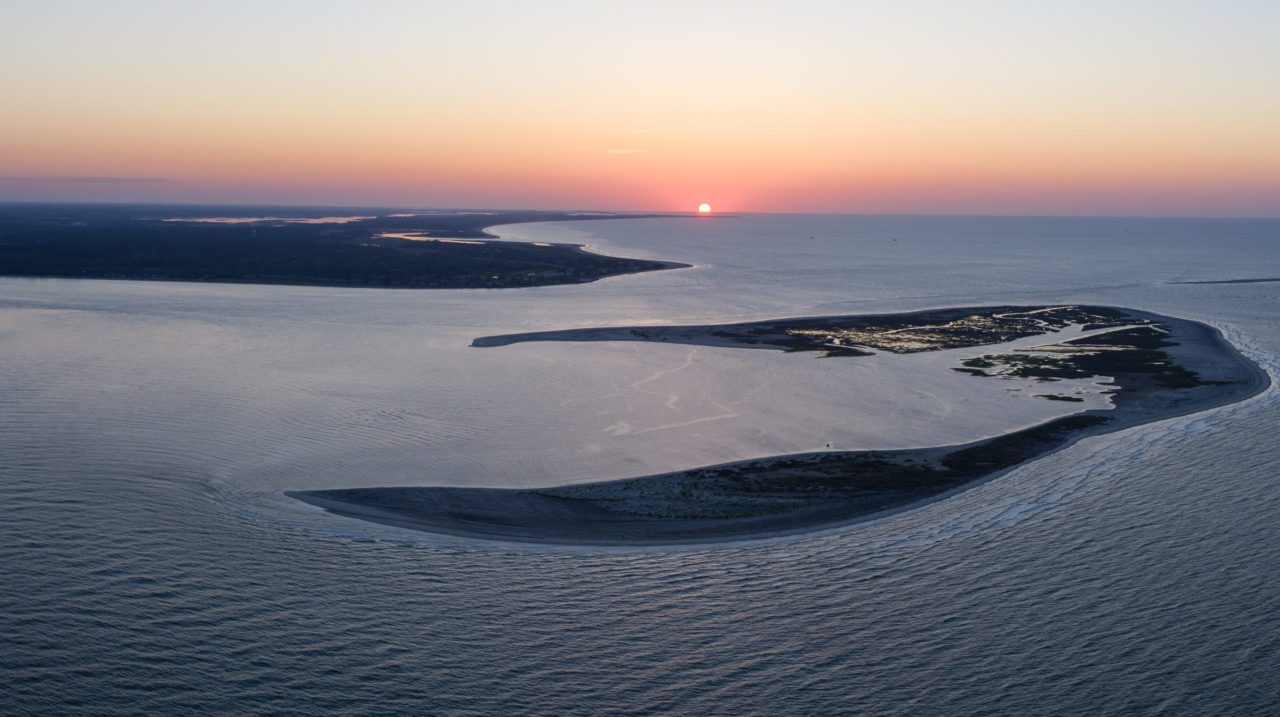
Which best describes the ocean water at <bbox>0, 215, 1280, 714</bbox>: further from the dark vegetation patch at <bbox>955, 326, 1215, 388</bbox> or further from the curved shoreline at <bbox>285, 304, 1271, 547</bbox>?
the dark vegetation patch at <bbox>955, 326, 1215, 388</bbox>

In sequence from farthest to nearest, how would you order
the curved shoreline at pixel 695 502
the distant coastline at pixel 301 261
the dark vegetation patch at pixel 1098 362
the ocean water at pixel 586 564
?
1. the distant coastline at pixel 301 261
2. the dark vegetation patch at pixel 1098 362
3. the curved shoreline at pixel 695 502
4. the ocean water at pixel 586 564

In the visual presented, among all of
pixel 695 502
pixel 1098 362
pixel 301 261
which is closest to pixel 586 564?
pixel 695 502

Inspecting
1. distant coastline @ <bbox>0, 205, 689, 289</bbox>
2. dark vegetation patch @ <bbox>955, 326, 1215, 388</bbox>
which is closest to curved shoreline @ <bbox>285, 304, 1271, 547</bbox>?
dark vegetation patch @ <bbox>955, 326, 1215, 388</bbox>

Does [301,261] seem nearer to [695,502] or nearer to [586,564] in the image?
[695,502]

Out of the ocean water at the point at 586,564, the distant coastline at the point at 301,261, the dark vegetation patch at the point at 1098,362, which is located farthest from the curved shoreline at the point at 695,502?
the distant coastline at the point at 301,261

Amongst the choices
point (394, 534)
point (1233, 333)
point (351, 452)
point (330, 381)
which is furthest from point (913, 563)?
point (1233, 333)

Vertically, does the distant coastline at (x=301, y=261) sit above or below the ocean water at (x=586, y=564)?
above

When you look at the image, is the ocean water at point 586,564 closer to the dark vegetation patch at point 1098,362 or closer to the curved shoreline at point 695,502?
the curved shoreline at point 695,502
